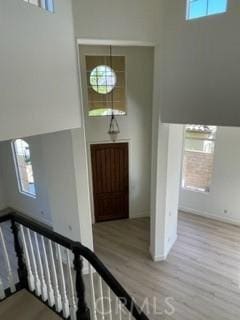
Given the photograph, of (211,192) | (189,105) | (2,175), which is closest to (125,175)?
(211,192)

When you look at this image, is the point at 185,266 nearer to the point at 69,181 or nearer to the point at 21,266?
the point at 69,181

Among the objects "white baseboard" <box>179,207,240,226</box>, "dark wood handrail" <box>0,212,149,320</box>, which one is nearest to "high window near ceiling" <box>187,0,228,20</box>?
"dark wood handrail" <box>0,212,149,320</box>

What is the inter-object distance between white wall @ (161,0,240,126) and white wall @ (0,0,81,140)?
66.0 inches

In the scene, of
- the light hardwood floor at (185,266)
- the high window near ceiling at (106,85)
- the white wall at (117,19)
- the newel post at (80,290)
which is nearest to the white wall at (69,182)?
the light hardwood floor at (185,266)

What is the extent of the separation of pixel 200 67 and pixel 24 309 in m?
4.10

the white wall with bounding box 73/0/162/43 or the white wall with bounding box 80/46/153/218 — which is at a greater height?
the white wall with bounding box 73/0/162/43

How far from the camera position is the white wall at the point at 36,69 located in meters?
2.47

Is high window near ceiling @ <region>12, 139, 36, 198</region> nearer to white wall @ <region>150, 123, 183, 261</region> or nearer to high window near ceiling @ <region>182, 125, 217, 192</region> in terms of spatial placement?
white wall @ <region>150, 123, 183, 261</region>

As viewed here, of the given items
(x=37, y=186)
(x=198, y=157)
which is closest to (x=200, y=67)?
(x=198, y=157)

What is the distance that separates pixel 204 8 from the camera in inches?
137

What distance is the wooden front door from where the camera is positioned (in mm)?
6355

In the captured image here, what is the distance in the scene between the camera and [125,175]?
6.62m

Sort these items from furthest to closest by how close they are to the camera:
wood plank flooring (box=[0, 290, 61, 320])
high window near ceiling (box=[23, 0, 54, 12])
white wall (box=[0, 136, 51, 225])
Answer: white wall (box=[0, 136, 51, 225]) → high window near ceiling (box=[23, 0, 54, 12]) → wood plank flooring (box=[0, 290, 61, 320])

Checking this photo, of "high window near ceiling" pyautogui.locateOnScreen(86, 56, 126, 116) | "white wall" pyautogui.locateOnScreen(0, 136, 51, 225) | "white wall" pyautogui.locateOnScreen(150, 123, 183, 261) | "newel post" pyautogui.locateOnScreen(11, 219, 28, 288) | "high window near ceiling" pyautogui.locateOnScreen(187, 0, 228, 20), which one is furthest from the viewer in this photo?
"white wall" pyautogui.locateOnScreen(0, 136, 51, 225)
